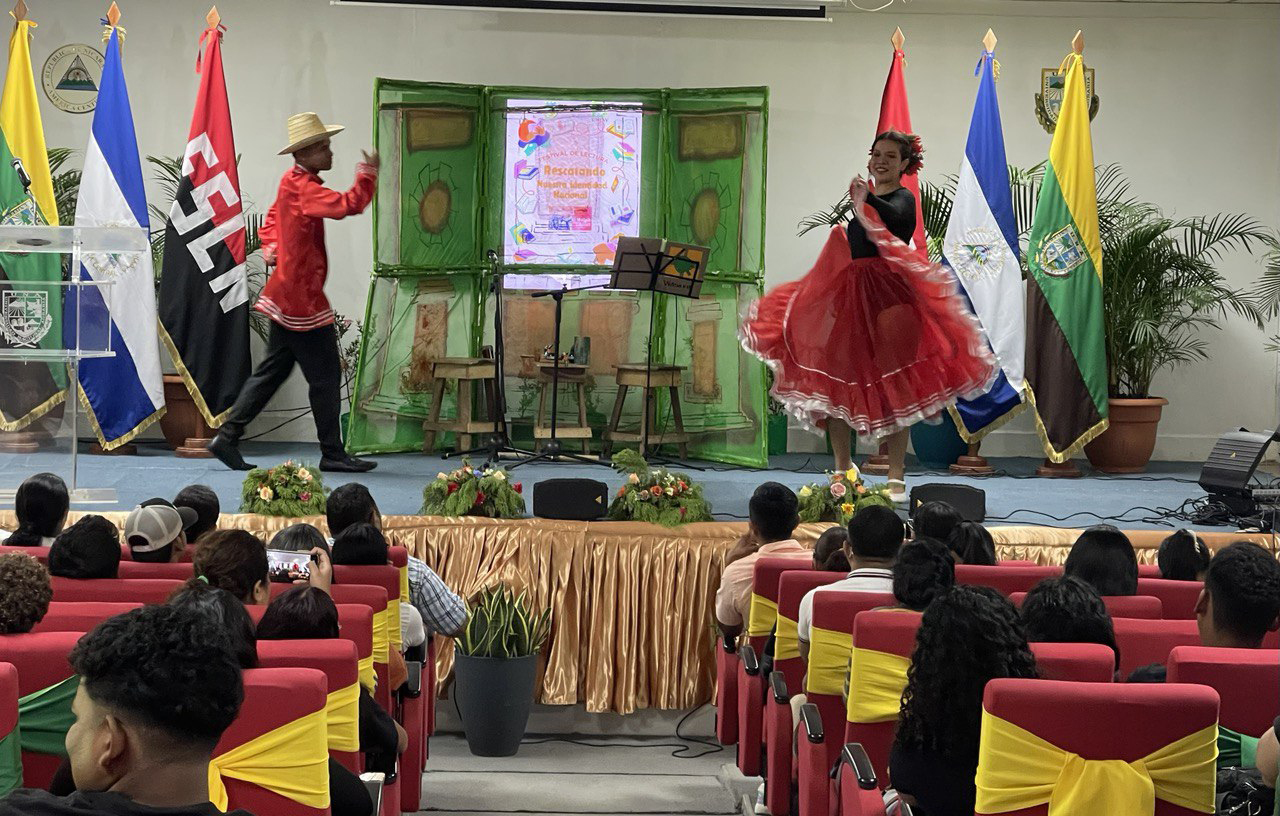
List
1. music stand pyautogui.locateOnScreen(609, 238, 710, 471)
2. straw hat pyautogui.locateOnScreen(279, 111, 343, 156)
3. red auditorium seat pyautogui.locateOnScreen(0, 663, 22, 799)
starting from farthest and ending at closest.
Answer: music stand pyautogui.locateOnScreen(609, 238, 710, 471), straw hat pyautogui.locateOnScreen(279, 111, 343, 156), red auditorium seat pyautogui.locateOnScreen(0, 663, 22, 799)

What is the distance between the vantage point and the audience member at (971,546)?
13.5 feet

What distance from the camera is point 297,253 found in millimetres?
6691

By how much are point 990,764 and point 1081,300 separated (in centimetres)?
590

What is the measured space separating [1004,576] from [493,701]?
7.35 feet

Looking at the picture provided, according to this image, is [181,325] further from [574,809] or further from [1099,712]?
[1099,712]

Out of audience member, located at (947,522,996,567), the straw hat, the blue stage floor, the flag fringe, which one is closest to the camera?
audience member, located at (947,522,996,567)

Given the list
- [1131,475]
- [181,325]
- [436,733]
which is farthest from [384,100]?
[1131,475]

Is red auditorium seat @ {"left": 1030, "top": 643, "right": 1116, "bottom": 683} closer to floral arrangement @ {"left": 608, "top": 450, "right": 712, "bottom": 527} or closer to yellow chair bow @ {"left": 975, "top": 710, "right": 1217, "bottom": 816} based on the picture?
yellow chair bow @ {"left": 975, "top": 710, "right": 1217, "bottom": 816}

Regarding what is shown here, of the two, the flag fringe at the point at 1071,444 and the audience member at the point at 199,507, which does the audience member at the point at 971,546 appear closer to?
the audience member at the point at 199,507

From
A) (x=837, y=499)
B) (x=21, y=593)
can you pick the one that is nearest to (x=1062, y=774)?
(x=21, y=593)

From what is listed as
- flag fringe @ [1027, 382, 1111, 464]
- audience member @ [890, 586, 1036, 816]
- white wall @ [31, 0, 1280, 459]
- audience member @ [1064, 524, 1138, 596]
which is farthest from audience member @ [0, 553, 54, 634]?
white wall @ [31, 0, 1280, 459]

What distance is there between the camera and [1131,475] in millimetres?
8070

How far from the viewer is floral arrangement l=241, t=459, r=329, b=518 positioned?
579 cm

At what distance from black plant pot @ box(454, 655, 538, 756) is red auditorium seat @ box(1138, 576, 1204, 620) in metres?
2.45
